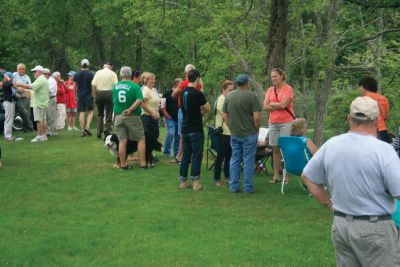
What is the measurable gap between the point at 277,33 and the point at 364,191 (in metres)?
6.83

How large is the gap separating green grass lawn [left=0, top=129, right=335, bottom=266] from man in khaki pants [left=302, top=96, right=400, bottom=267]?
2068mm

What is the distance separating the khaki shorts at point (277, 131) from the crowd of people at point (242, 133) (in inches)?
0.6

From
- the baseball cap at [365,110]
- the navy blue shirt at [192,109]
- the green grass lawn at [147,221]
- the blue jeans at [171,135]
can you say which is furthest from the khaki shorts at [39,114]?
the baseball cap at [365,110]

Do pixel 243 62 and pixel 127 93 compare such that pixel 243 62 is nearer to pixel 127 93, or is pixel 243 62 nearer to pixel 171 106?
pixel 171 106

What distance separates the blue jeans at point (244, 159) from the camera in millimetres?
9430

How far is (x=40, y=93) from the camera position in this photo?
15180mm

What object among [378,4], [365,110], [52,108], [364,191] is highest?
[378,4]

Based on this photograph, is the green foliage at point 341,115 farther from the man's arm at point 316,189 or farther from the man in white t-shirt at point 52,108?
the man's arm at point 316,189

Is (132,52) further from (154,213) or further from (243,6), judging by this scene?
(154,213)

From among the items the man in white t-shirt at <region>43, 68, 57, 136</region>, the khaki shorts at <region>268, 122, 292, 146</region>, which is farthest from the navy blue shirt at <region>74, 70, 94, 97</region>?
the khaki shorts at <region>268, 122, 292, 146</region>

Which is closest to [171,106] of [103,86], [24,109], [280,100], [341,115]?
[280,100]

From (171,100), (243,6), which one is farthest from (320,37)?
(171,100)

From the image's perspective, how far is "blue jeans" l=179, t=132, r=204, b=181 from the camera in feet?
31.3

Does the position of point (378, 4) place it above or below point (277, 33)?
above
